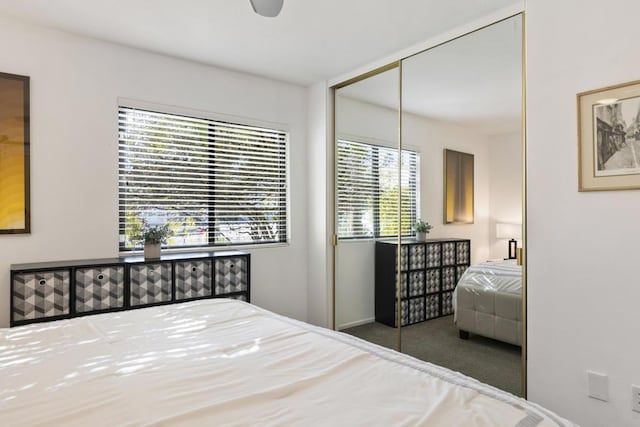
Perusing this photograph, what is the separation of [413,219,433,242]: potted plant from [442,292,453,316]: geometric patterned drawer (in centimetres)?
47

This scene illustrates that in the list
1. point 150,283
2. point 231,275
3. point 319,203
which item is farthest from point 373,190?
point 150,283

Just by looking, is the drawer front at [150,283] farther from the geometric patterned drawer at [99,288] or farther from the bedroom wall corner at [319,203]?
the bedroom wall corner at [319,203]

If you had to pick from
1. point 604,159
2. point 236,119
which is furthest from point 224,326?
point 236,119

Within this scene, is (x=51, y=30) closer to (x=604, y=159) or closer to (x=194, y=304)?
(x=194, y=304)

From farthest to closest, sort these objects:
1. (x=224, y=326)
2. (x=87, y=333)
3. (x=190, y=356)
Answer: (x=224, y=326) → (x=87, y=333) → (x=190, y=356)

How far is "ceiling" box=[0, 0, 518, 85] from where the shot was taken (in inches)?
101

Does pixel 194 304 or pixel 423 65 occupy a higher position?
pixel 423 65

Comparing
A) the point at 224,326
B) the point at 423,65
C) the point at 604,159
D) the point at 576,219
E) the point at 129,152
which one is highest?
the point at 423,65

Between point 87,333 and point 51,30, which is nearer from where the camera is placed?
point 87,333

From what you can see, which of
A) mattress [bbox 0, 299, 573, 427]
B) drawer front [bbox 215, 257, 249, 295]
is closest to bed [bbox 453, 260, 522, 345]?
mattress [bbox 0, 299, 573, 427]

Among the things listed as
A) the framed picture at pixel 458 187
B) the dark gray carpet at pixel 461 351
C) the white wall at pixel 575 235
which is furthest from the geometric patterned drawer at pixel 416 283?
the white wall at pixel 575 235

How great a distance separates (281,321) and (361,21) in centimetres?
212

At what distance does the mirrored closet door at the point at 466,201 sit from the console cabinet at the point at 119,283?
1.49 m

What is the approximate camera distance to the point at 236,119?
3.76m
